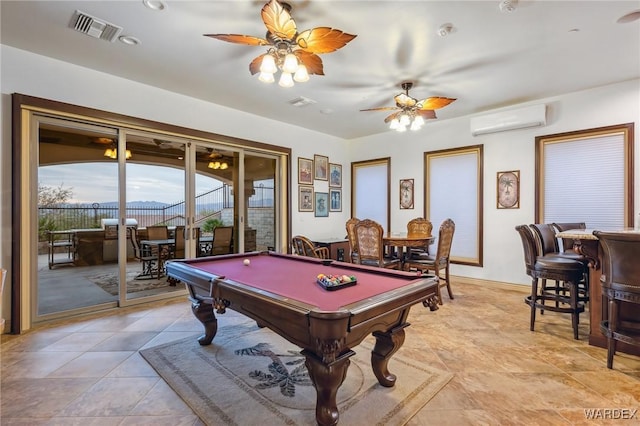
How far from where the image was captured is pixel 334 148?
7164 millimetres

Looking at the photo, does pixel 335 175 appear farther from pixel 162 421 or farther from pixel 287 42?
pixel 162 421

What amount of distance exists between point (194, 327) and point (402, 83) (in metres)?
4.06

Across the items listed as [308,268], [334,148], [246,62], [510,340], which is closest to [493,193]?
[510,340]

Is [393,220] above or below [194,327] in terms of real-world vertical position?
above

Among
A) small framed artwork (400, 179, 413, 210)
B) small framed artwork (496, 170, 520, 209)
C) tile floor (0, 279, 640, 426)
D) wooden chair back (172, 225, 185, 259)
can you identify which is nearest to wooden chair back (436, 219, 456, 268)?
tile floor (0, 279, 640, 426)

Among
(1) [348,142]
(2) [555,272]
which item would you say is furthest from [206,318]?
(1) [348,142]

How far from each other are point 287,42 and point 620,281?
3.41 metres

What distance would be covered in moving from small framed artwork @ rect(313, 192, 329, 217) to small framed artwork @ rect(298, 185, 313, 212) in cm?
16

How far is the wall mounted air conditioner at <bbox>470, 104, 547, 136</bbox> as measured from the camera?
466 centimetres

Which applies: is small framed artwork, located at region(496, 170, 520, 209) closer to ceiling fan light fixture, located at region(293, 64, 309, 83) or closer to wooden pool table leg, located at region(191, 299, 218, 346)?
ceiling fan light fixture, located at region(293, 64, 309, 83)

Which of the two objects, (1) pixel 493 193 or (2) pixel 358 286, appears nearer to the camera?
(2) pixel 358 286

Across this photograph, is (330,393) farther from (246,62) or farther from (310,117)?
(310,117)

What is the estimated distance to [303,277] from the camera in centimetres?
237

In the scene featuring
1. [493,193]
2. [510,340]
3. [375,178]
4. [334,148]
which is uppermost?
[334,148]
